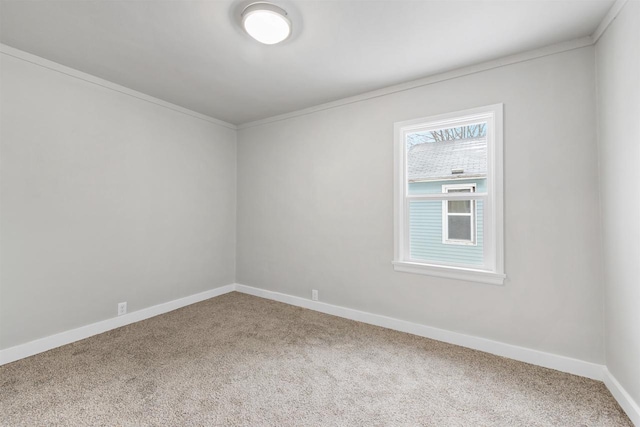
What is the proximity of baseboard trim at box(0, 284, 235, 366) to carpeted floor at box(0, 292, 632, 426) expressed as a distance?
86 mm

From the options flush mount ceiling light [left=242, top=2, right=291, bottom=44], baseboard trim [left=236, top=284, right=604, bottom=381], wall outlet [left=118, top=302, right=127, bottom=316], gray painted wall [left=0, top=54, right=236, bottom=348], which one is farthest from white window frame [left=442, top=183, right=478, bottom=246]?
wall outlet [left=118, top=302, right=127, bottom=316]

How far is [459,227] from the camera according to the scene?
8.80 ft

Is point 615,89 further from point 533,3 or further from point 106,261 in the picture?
point 106,261

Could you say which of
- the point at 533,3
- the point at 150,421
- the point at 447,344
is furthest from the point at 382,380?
the point at 533,3

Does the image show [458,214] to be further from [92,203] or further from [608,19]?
[92,203]

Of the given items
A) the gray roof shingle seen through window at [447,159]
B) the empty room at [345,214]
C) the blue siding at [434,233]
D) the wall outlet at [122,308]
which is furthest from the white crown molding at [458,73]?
the wall outlet at [122,308]

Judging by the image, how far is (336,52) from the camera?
7.66 feet

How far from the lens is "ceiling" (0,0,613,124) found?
5.99 ft

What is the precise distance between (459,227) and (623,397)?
1473 millimetres

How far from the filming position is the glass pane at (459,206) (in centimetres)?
264

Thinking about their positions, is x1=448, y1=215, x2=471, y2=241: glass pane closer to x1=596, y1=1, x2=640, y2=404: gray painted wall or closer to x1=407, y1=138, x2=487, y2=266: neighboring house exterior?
x1=407, y1=138, x2=487, y2=266: neighboring house exterior

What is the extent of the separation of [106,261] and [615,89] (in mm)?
4400

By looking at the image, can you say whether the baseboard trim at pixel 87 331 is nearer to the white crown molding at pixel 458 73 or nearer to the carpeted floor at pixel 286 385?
the carpeted floor at pixel 286 385

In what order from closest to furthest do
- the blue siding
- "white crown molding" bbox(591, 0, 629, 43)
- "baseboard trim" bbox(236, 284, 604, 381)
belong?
"white crown molding" bbox(591, 0, 629, 43) < "baseboard trim" bbox(236, 284, 604, 381) < the blue siding
